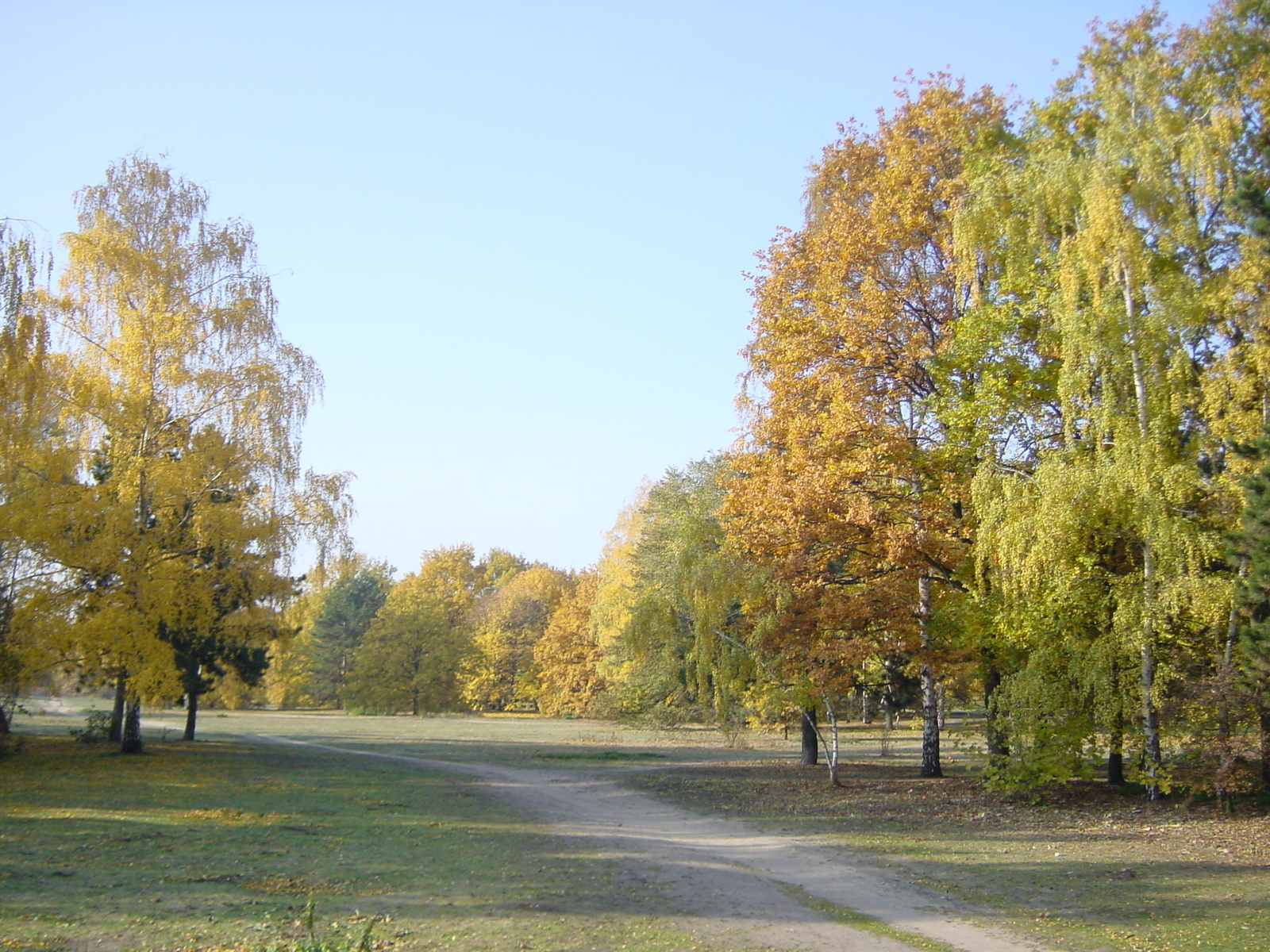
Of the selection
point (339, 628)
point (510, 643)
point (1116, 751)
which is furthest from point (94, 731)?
point (339, 628)

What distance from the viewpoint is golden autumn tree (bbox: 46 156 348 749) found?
23.4 m

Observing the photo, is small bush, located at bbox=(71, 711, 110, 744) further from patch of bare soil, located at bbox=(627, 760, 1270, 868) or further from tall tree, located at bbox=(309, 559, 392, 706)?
tall tree, located at bbox=(309, 559, 392, 706)

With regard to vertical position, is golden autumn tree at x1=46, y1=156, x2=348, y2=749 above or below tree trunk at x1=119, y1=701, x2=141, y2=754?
above

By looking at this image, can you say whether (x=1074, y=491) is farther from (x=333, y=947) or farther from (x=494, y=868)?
(x=333, y=947)

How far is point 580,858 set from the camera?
13078mm

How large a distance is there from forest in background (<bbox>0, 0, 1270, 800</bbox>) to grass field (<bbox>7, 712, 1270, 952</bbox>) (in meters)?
2.15

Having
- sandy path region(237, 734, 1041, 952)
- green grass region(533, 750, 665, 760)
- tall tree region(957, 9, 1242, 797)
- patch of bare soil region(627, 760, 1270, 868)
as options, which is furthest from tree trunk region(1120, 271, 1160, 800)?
green grass region(533, 750, 665, 760)

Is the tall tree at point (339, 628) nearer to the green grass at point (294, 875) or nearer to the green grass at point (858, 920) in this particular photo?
the green grass at point (294, 875)

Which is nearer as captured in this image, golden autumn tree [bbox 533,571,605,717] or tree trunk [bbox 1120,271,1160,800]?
tree trunk [bbox 1120,271,1160,800]

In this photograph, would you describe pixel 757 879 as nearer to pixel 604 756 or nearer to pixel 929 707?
pixel 929 707

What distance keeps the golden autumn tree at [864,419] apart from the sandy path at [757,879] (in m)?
5.43

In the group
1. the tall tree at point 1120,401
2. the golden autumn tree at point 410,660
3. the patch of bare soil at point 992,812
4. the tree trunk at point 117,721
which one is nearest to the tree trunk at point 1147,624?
the tall tree at point 1120,401

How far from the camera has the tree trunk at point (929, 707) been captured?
22969 mm

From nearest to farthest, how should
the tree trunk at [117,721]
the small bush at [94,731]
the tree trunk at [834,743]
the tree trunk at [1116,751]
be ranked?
the tree trunk at [1116,751], the tree trunk at [834,743], the tree trunk at [117,721], the small bush at [94,731]
